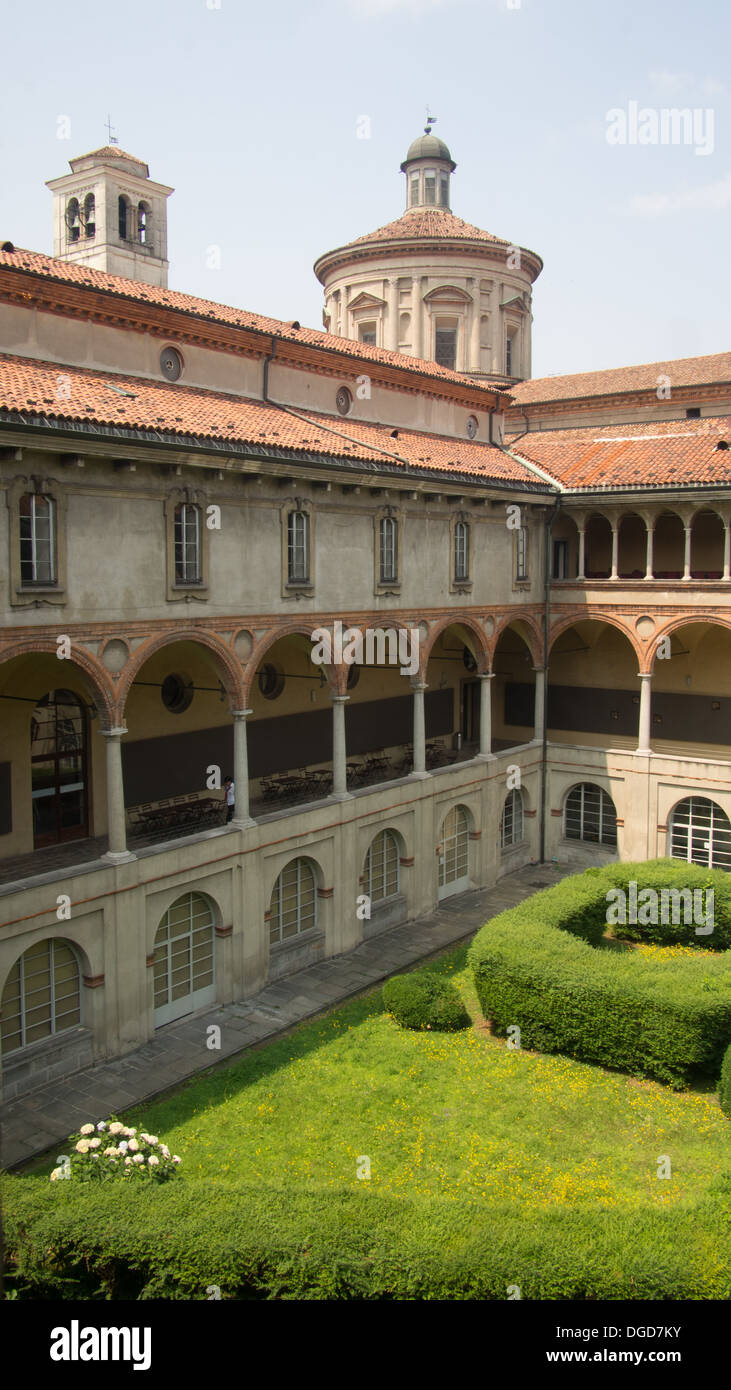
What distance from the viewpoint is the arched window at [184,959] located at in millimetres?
21078

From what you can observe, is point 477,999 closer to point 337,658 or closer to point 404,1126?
point 404,1126

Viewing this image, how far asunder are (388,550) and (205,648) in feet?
21.5

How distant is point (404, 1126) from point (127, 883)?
21.6 feet

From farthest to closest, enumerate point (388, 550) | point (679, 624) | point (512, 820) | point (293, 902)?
point (512, 820)
point (679, 624)
point (388, 550)
point (293, 902)

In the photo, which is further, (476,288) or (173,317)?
(476,288)

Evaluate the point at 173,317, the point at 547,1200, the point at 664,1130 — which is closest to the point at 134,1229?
the point at 547,1200

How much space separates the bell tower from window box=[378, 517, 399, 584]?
19.7m

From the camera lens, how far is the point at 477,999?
22.7 metres

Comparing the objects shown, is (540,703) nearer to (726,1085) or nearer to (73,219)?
(726,1085)

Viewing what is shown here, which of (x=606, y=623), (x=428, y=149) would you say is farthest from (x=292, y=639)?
(x=428, y=149)

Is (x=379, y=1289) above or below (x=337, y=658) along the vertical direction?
below

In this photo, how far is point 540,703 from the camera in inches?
1307

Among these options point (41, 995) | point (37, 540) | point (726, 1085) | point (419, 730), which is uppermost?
point (37, 540)

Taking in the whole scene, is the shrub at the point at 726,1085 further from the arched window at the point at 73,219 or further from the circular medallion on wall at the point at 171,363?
the arched window at the point at 73,219
